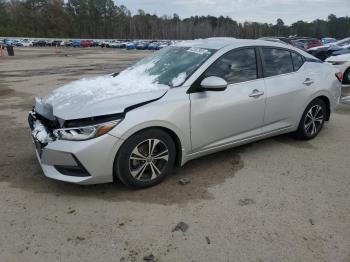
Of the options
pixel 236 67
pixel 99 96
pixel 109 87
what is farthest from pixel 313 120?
pixel 99 96

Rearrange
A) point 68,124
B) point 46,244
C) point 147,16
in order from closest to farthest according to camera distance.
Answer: point 46,244
point 68,124
point 147,16

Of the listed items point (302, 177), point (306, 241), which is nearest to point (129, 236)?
point (306, 241)

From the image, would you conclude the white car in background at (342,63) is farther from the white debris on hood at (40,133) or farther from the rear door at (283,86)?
the white debris on hood at (40,133)

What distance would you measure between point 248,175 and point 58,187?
222 cm

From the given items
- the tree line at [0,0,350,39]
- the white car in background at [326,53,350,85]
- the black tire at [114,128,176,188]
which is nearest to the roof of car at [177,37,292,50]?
the black tire at [114,128,176,188]

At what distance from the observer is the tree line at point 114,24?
11231 centimetres

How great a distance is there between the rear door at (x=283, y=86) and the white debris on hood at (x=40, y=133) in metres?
2.79

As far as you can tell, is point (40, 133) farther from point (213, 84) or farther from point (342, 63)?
point (342, 63)

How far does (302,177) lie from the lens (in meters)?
4.32

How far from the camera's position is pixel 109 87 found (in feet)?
14.1

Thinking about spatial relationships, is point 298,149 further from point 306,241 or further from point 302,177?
point 306,241

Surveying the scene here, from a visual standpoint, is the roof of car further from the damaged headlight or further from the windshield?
the damaged headlight

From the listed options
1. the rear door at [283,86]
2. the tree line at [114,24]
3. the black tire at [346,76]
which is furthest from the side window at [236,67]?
the tree line at [114,24]

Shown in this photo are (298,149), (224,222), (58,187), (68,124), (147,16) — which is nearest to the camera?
(224,222)
